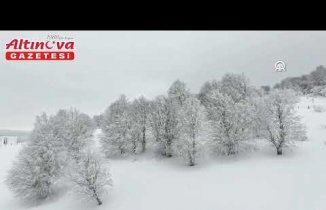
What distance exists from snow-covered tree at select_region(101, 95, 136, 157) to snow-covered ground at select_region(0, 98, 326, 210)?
124 inches

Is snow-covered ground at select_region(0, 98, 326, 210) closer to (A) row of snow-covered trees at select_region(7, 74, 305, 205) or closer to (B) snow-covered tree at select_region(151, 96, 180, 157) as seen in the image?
(A) row of snow-covered trees at select_region(7, 74, 305, 205)

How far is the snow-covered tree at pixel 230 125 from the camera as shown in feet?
149

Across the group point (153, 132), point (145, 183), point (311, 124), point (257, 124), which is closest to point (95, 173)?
point (145, 183)

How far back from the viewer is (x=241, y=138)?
45.2m

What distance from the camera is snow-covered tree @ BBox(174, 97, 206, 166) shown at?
44.3 metres

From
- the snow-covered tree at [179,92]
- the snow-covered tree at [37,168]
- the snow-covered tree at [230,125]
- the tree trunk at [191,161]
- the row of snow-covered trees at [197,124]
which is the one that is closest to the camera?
the snow-covered tree at [37,168]

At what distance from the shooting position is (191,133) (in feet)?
150

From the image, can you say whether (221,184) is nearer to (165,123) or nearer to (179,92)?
(165,123)

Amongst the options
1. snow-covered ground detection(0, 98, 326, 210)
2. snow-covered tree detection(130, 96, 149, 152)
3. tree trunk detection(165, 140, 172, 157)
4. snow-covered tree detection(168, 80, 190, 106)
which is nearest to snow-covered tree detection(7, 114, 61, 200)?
snow-covered ground detection(0, 98, 326, 210)

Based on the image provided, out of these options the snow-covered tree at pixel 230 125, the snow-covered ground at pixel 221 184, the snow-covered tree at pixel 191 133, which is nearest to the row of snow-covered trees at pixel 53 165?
the snow-covered ground at pixel 221 184

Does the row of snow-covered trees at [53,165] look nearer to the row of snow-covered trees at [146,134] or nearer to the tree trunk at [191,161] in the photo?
the row of snow-covered trees at [146,134]

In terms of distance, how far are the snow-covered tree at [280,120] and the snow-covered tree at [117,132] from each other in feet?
76.9
